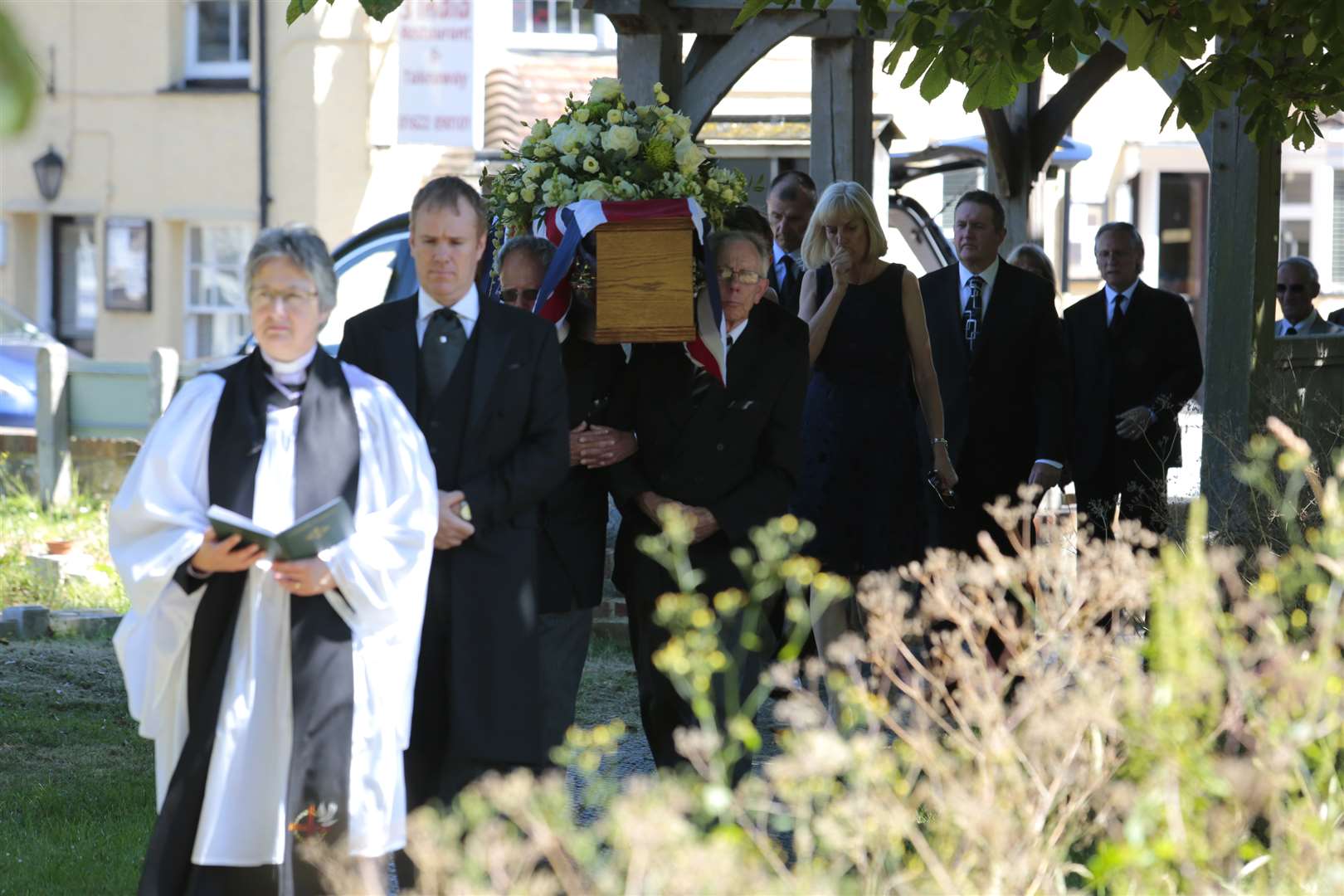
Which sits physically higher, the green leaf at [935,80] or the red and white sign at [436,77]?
the red and white sign at [436,77]

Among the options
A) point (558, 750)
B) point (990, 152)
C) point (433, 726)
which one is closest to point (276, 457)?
point (433, 726)

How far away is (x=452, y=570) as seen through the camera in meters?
4.57

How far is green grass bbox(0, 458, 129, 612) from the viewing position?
34.6ft

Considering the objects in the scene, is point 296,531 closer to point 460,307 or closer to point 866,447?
point 460,307

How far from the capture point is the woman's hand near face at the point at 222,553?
392cm

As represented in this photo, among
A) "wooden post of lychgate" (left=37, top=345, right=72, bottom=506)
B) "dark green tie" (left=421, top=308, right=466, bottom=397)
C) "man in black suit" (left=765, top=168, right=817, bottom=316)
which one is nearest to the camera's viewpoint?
"dark green tie" (left=421, top=308, right=466, bottom=397)

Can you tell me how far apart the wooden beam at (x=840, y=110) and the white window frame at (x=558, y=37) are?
39.6 feet

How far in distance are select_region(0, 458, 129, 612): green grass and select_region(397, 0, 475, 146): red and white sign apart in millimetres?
7208

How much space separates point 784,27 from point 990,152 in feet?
12.0

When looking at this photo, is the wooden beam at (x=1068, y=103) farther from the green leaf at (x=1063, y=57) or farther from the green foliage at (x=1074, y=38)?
the green leaf at (x=1063, y=57)

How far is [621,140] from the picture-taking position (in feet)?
18.3

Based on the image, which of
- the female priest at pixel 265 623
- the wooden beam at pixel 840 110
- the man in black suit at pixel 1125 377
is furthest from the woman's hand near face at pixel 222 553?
the wooden beam at pixel 840 110

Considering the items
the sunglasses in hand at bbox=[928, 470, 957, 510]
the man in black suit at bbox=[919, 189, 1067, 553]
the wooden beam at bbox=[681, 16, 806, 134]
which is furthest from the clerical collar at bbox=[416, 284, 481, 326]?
the wooden beam at bbox=[681, 16, 806, 134]

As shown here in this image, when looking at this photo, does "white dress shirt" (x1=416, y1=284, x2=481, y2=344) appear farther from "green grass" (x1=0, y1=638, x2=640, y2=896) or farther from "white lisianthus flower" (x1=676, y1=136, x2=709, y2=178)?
"green grass" (x1=0, y1=638, x2=640, y2=896)
